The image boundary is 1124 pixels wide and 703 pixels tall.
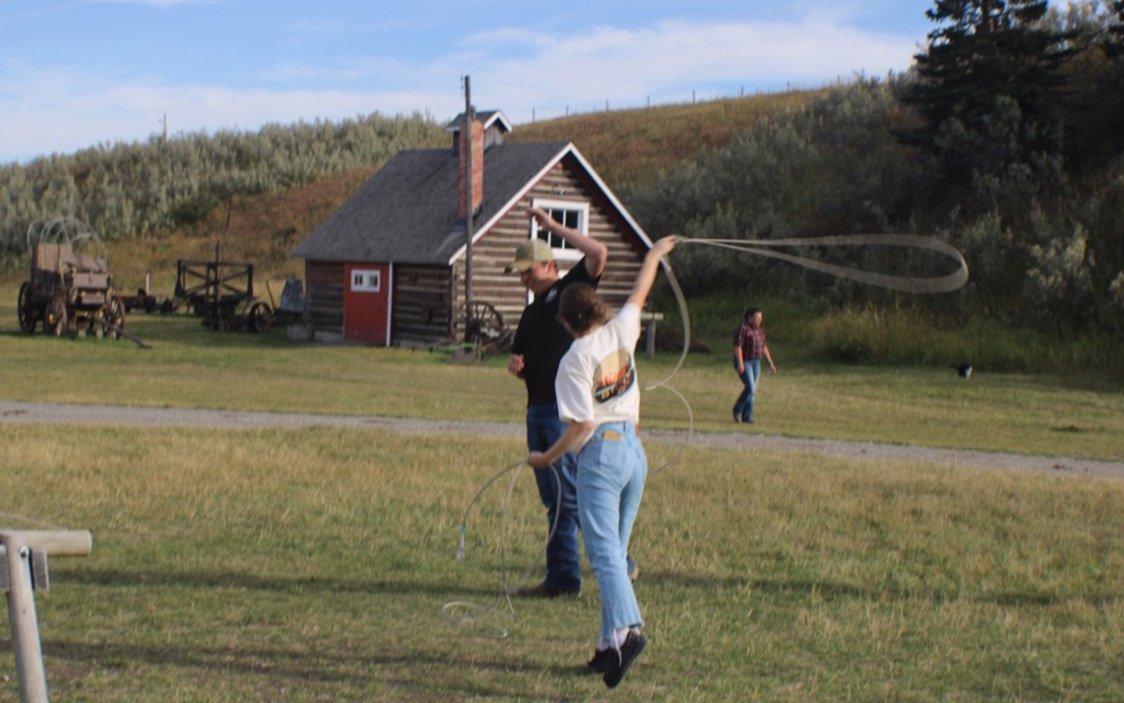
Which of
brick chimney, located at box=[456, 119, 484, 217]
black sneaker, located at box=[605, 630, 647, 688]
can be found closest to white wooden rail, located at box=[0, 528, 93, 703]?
black sneaker, located at box=[605, 630, 647, 688]

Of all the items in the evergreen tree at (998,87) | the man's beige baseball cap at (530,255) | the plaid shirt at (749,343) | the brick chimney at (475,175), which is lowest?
the plaid shirt at (749,343)

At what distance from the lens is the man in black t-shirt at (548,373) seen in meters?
7.74

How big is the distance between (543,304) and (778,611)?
2306mm

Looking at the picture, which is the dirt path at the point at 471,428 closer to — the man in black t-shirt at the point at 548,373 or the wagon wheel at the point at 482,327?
the man in black t-shirt at the point at 548,373

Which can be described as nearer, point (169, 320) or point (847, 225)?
point (847, 225)

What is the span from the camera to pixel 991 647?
279 inches

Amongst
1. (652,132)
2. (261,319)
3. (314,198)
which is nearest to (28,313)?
(261,319)

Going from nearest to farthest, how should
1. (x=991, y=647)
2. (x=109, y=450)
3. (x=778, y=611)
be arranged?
(x=991, y=647)
(x=778, y=611)
(x=109, y=450)

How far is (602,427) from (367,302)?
32.1 m

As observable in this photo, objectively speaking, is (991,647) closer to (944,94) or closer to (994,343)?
(994,343)

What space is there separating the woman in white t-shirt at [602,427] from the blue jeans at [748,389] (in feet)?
42.8

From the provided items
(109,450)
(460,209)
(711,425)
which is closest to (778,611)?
(109,450)

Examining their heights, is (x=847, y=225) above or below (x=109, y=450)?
above

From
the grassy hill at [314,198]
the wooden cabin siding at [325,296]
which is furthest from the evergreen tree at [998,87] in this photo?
the grassy hill at [314,198]
